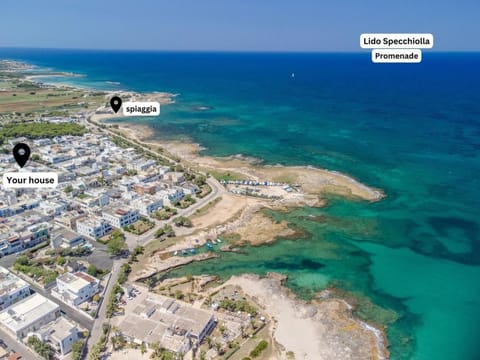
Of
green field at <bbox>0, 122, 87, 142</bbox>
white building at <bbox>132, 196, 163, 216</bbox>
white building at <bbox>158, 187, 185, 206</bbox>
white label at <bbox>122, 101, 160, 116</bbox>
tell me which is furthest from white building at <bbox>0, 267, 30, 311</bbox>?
green field at <bbox>0, 122, 87, 142</bbox>

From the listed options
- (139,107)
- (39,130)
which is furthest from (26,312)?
(39,130)

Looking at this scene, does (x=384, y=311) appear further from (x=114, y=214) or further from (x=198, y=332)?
(x=114, y=214)

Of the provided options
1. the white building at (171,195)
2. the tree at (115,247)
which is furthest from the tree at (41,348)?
the white building at (171,195)

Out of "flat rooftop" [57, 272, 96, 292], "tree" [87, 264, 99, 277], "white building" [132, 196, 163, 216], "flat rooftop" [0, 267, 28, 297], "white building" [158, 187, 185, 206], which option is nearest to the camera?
"flat rooftop" [0, 267, 28, 297]

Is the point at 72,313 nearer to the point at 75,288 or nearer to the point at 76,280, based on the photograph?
the point at 75,288

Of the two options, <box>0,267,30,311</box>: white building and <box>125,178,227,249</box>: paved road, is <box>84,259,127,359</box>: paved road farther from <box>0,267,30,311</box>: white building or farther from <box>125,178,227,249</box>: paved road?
<box>0,267,30,311</box>: white building

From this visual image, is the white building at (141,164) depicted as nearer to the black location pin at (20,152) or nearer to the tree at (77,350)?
the black location pin at (20,152)

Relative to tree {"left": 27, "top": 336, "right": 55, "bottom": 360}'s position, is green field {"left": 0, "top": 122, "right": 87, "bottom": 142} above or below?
above

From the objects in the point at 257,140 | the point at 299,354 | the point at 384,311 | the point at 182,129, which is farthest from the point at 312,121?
the point at 299,354
